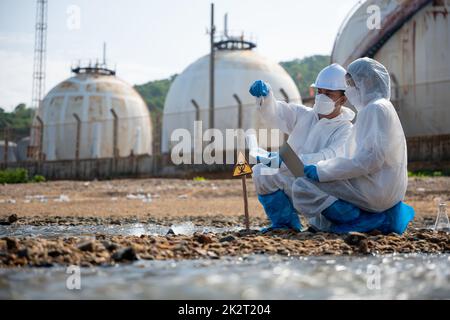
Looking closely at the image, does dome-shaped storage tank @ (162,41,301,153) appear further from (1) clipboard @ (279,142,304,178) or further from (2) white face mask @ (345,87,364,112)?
(1) clipboard @ (279,142,304,178)

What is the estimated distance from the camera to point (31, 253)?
3.53 m

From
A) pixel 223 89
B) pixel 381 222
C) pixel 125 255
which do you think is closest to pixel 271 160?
pixel 381 222

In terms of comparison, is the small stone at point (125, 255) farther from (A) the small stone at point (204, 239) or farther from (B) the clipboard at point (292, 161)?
(B) the clipboard at point (292, 161)

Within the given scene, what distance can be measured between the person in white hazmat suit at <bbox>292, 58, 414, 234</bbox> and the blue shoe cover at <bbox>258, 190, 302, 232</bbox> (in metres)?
0.23

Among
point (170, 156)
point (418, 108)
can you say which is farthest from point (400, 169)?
point (170, 156)

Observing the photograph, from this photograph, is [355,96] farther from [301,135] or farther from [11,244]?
[11,244]

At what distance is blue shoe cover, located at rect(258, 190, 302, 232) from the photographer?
5543 millimetres

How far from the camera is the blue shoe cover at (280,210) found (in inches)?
218

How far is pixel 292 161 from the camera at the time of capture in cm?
517

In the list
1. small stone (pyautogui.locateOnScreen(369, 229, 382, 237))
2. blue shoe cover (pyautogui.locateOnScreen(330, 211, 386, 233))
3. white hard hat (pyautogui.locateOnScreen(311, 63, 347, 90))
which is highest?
white hard hat (pyautogui.locateOnScreen(311, 63, 347, 90))

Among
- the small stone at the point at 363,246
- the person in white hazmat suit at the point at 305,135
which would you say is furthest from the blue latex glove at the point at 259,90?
the small stone at the point at 363,246

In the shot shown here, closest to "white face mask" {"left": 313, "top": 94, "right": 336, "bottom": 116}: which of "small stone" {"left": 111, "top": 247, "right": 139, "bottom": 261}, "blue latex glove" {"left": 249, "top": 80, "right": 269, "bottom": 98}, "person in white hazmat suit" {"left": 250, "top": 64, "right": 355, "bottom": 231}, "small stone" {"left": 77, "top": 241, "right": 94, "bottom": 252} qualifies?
"person in white hazmat suit" {"left": 250, "top": 64, "right": 355, "bottom": 231}
